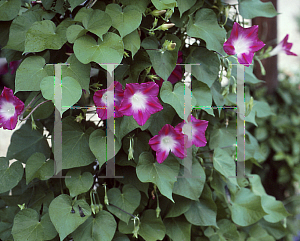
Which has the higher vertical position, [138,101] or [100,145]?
[138,101]

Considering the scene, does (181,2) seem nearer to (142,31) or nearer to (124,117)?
(142,31)

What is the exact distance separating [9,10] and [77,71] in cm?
29

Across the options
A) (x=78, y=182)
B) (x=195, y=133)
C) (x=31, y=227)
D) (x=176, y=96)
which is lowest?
(x=31, y=227)

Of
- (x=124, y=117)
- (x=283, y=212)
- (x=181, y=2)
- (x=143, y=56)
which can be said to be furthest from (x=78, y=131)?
(x=283, y=212)

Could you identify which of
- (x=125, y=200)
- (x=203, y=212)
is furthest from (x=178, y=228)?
(x=125, y=200)

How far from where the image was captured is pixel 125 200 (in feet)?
2.69

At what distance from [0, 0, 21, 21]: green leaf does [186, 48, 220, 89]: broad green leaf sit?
486 mm

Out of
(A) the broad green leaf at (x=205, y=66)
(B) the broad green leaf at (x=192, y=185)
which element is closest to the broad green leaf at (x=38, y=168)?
(B) the broad green leaf at (x=192, y=185)

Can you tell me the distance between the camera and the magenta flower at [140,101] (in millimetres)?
674

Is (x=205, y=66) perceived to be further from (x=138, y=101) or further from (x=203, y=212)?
(x=203, y=212)

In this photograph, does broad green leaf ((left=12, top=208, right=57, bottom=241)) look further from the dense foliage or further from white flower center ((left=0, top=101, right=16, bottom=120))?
white flower center ((left=0, top=101, right=16, bottom=120))

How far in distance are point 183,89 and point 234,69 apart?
0.28 meters

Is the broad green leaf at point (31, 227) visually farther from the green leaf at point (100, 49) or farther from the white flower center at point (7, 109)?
the green leaf at point (100, 49)

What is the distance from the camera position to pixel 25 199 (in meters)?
0.92
